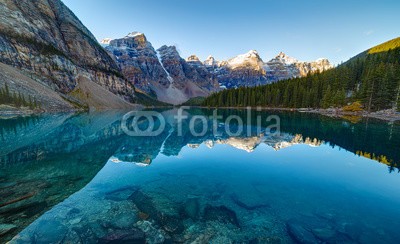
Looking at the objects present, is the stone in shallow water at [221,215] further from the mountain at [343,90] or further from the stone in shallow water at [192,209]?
the mountain at [343,90]

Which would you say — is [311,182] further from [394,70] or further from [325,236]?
[394,70]

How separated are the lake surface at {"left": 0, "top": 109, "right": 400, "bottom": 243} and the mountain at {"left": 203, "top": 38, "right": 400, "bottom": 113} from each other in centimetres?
7128

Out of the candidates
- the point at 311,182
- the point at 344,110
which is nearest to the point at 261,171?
the point at 311,182

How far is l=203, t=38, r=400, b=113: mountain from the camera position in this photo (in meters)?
81.5

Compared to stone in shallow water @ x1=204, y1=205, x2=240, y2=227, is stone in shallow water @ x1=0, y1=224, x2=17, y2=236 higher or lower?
stone in shallow water @ x1=0, y1=224, x2=17, y2=236

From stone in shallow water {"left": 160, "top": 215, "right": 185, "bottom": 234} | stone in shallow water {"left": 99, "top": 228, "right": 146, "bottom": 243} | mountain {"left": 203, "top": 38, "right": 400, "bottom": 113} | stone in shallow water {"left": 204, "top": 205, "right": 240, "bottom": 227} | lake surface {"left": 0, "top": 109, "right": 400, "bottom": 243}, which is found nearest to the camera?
stone in shallow water {"left": 99, "top": 228, "right": 146, "bottom": 243}

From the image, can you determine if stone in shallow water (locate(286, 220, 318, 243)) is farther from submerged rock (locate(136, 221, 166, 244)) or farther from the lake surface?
submerged rock (locate(136, 221, 166, 244))

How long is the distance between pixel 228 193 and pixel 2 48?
569ft

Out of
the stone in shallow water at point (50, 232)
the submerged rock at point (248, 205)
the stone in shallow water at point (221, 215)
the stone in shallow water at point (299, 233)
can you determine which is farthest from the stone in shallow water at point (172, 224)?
the stone in shallow water at point (299, 233)

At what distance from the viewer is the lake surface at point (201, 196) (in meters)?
10.5

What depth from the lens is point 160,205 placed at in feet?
44.3

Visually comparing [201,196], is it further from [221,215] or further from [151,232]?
[151,232]

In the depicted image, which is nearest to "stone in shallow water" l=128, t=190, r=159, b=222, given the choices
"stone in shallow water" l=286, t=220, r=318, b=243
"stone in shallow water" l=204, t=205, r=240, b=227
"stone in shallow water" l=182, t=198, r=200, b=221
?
"stone in shallow water" l=182, t=198, r=200, b=221

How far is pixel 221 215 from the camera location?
40.8 ft
